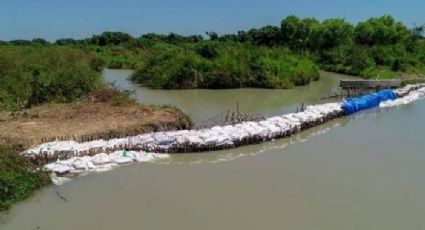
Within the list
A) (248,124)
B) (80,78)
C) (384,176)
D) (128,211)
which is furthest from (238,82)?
(128,211)

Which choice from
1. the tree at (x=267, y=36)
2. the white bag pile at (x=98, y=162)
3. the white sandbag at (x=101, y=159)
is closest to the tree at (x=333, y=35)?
the tree at (x=267, y=36)

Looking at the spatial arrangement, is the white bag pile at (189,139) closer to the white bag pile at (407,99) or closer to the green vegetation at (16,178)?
the green vegetation at (16,178)

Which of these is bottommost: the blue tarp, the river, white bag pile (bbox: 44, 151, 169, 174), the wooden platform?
the river

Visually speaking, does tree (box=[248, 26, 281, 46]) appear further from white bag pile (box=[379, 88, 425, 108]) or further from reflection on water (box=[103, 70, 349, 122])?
white bag pile (box=[379, 88, 425, 108])

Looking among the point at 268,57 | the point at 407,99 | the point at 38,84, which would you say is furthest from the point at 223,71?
the point at 38,84

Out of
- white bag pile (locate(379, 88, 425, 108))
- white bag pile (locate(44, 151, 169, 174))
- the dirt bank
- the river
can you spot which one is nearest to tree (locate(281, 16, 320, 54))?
white bag pile (locate(379, 88, 425, 108))

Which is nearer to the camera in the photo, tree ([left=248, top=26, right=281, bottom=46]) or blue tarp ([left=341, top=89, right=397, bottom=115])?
blue tarp ([left=341, top=89, right=397, bottom=115])
